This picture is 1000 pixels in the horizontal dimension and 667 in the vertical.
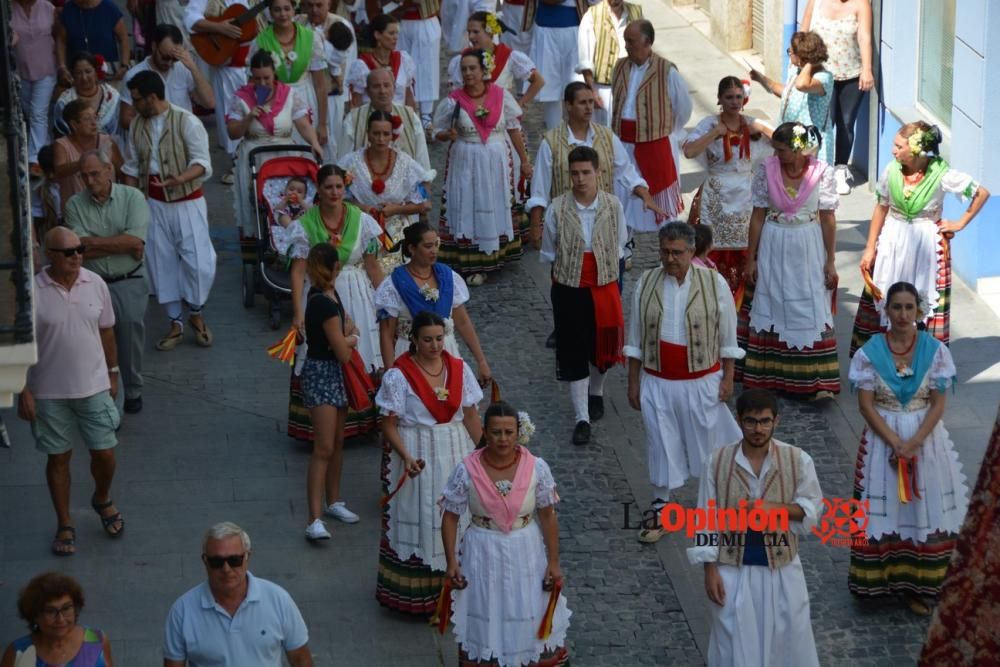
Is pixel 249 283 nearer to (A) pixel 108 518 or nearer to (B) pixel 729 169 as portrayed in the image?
(A) pixel 108 518

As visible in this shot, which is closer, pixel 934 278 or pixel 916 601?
pixel 916 601

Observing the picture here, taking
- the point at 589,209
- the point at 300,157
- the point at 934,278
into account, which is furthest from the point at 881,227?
the point at 300,157

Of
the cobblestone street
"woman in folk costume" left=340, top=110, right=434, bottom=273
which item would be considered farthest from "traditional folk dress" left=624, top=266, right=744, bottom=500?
"woman in folk costume" left=340, top=110, right=434, bottom=273

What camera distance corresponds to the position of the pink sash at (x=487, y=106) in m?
12.5

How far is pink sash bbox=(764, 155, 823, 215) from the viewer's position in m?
10.5

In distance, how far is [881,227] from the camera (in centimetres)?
1096

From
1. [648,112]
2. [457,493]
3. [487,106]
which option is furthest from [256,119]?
[457,493]

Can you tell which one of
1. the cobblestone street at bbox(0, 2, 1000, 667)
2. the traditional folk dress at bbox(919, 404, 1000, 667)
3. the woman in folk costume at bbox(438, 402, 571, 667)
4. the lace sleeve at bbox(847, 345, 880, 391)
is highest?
the traditional folk dress at bbox(919, 404, 1000, 667)

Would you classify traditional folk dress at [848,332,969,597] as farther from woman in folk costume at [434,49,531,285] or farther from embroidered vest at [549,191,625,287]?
woman in folk costume at [434,49,531,285]

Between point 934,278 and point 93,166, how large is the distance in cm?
533

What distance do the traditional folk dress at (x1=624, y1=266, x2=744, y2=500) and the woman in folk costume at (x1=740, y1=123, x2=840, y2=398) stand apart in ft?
6.22

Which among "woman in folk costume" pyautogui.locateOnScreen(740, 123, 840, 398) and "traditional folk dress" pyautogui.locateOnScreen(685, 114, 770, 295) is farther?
"traditional folk dress" pyautogui.locateOnScreen(685, 114, 770, 295)

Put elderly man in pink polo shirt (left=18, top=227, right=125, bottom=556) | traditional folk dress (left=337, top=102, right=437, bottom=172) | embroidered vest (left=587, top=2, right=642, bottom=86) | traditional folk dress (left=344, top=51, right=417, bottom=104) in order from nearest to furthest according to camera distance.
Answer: elderly man in pink polo shirt (left=18, top=227, right=125, bottom=556) → traditional folk dress (left=337, top=102, right=437, bottom=172) → traditional folk dress (left=344, top=51, right=417, bottom=104) → embroidered vest (left=587, top=2, right=642, bottom=86)

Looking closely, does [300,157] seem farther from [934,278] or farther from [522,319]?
[934,278]
